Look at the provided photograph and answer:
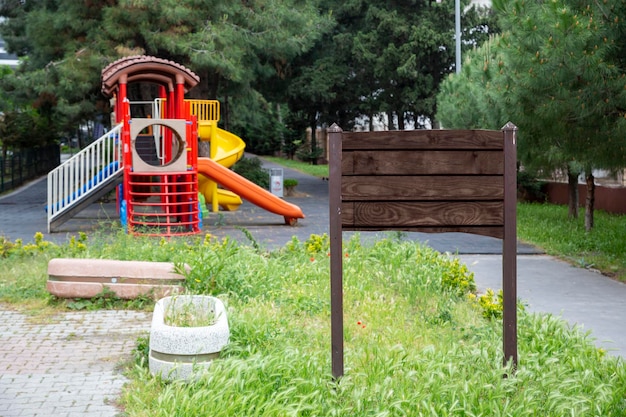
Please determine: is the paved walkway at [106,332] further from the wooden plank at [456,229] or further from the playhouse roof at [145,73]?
the playhouse roof at [145,73]

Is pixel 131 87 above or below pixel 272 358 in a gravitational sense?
above

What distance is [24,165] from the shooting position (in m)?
32.8

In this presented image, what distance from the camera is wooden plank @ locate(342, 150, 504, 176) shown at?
5469 millimetres

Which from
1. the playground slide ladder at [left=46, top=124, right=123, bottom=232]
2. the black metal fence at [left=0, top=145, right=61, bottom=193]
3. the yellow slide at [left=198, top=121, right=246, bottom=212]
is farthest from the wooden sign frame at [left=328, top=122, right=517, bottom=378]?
the black metal fence at [left=0, top=145, right=61, bottom=193]

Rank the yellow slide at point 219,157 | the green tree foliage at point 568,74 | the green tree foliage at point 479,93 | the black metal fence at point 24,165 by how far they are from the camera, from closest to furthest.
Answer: the green tree foliage at point 568,74, the green tree foliage at point 479,93, the yellow slide at point 219,157, the black metal fence at point 24,165

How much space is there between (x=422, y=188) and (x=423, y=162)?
169 mm

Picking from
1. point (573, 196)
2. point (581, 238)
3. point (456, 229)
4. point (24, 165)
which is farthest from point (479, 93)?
point (24, 165)

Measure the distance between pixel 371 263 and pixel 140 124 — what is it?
7.57 meters

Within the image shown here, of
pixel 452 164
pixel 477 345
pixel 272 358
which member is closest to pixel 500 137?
pixel 452 164

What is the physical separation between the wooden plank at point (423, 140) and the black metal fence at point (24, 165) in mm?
24659

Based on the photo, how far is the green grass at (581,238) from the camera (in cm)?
1235

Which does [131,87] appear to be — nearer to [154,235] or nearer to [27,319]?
[154,235]

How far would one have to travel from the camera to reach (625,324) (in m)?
8.07

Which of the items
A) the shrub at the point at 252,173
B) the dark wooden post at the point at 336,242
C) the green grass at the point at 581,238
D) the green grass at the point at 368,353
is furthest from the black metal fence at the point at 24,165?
the dark wooden post at the point at 336,242
